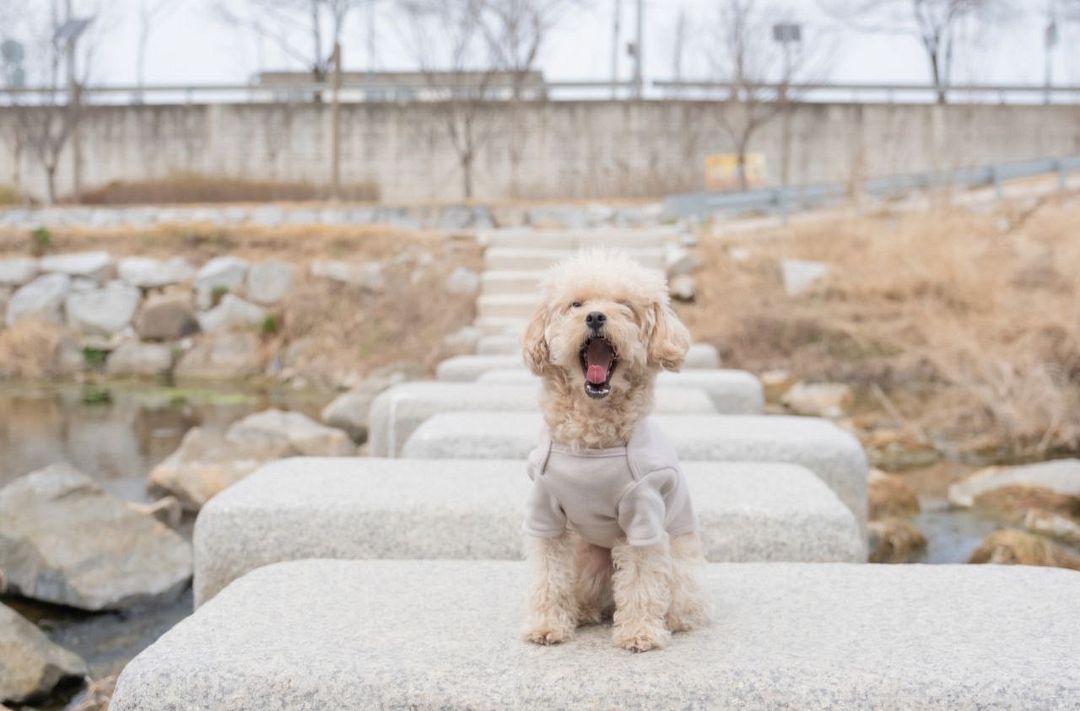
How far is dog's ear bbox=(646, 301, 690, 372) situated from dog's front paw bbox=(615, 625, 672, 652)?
0.75 m

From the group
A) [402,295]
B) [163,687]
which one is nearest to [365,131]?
[402,295]

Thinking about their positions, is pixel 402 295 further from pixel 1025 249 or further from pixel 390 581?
pixel 390 581

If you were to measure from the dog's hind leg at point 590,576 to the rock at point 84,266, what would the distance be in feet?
45.3

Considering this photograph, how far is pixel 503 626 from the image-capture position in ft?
9.66

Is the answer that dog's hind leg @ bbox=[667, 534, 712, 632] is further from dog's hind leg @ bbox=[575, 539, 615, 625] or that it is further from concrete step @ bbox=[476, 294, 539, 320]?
concrete step @ bbox=[476, 294, 539, 320]

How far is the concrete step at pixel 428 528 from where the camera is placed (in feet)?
12.8

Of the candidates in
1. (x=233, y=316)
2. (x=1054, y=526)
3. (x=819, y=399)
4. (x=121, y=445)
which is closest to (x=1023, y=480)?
(x=1054, y=526)

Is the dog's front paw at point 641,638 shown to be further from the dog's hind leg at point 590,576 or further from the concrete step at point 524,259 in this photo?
the concrete step at point 524,259

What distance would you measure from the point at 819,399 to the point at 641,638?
807 centimetres

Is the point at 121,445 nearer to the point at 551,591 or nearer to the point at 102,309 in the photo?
the point at 102,309

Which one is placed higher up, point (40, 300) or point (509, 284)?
point (509, 284)

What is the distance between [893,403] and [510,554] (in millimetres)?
7421

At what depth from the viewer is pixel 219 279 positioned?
572 inches

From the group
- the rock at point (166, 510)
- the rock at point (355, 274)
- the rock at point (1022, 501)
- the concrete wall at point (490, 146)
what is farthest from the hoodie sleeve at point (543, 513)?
the concrete wall at point (490, 146)
